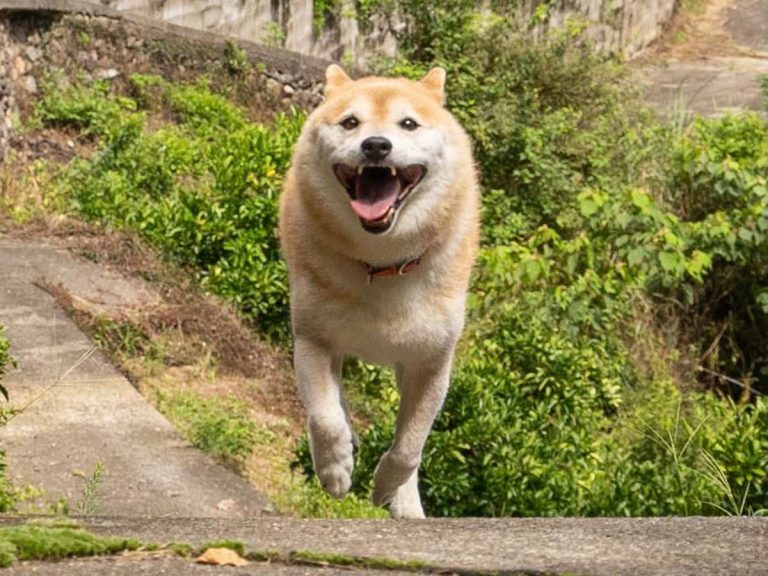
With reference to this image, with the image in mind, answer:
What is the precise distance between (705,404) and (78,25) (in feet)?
17.7

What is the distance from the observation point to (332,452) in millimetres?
5469

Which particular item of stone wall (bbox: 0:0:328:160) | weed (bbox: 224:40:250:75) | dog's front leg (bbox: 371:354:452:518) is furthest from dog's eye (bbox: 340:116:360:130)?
weed (bbox: 224:40:250:75)

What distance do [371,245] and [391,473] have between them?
93 centimetres

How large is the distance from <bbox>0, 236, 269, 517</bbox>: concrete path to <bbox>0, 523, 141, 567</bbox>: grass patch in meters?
2.18

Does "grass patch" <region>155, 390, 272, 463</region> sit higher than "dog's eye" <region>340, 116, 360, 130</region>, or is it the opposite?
"dog's eye" <region>340, 116, 360, 130</region>

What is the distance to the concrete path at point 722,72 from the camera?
1753cm

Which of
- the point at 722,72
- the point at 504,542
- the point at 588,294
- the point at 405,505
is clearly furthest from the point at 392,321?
the point at 722,72

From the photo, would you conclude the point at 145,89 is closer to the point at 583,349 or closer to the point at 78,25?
the point at 78,25

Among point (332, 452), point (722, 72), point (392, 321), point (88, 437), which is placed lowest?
point (722, 72)

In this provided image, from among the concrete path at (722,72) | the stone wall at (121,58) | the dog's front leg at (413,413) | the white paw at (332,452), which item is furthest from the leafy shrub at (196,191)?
the concrete path at (722,72)

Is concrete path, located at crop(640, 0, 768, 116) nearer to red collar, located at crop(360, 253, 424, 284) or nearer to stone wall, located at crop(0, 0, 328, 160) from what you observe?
stone wall, located at crop(0, 0, 328, 160)

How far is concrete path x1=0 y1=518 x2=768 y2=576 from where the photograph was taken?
3.53 m

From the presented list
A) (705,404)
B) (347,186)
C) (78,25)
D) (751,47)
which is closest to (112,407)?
(347,186)

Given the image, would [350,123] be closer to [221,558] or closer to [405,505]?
[405,505]
